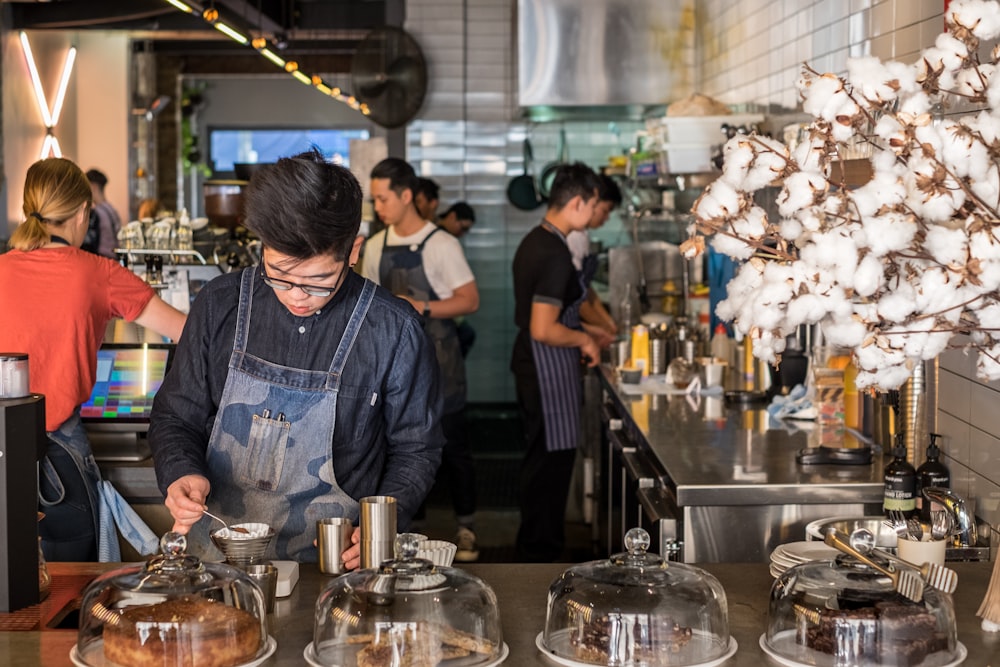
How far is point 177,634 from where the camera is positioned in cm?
182

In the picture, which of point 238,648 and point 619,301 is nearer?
point 238,648

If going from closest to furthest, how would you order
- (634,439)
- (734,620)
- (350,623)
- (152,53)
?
(350,623), (734,620), (634,439), (152,53)

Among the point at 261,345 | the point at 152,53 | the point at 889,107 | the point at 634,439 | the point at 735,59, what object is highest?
the point at 152,53

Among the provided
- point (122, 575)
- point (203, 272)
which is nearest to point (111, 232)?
point (203, 272)

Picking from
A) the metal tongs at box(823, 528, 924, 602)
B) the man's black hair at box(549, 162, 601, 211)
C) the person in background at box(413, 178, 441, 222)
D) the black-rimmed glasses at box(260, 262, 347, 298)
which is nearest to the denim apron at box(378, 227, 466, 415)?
the man's black hair at box(549, 162, 601, 211)

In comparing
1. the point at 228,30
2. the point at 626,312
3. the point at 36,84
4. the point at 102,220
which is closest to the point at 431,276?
the point at 626,312

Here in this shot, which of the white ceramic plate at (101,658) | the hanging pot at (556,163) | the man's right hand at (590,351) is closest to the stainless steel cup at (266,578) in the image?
the white ceramic plate at (101,658)

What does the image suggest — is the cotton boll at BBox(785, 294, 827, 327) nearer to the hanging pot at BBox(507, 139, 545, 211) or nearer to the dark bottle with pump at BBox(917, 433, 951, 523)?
the dark bottle with pump at BBox(917, 433, 951, 523)

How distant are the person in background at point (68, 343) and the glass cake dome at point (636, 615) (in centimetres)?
204

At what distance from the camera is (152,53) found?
16.0 m

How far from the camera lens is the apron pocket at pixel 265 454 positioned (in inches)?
107

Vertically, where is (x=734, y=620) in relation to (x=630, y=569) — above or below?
below

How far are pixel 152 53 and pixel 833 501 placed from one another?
14213 mm

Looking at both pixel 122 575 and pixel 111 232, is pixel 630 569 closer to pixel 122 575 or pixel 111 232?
pixel 122 575
